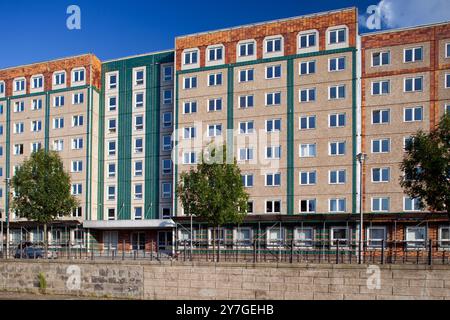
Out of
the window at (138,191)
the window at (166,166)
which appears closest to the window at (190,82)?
the window at (166,166)

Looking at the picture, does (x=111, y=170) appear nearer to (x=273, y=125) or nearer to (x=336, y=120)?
(x=273, y=125)

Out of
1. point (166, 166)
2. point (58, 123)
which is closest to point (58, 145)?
point (58, 123)

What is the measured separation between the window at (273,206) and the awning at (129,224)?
878 cm

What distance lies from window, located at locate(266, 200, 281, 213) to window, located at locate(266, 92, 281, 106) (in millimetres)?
8616

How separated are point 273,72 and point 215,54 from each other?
19.8 feet

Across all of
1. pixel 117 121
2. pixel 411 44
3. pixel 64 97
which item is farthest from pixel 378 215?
pixel 64 97

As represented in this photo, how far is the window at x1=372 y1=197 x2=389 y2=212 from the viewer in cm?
4309

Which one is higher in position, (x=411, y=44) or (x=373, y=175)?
(x=411, y=44)

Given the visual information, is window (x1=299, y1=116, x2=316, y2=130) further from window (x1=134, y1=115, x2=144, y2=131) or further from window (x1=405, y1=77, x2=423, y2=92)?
window (x1=134, y1=115, x2=144, y2=131)

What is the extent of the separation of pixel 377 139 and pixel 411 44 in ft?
26.9

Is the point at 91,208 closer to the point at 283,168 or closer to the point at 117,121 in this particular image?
the point at 117,121

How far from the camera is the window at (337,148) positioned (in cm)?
4450

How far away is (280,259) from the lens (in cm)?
2722

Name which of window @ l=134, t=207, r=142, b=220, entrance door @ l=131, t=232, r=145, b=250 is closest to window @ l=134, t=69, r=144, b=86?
window @ l=134, t=207, r=142, b=220
